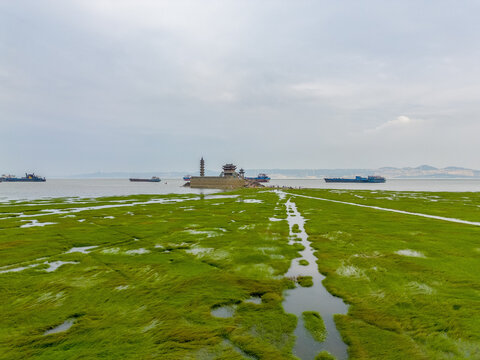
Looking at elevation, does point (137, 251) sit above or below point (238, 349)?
below

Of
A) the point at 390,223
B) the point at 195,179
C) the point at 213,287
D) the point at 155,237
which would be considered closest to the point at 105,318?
the point at 213,287

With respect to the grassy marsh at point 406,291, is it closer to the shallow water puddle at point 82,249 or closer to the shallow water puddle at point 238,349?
the shallow water puddle at point 238,349

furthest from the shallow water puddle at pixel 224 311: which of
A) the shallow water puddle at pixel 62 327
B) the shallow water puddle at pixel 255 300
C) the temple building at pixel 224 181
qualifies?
the temple building at pixel 224 181

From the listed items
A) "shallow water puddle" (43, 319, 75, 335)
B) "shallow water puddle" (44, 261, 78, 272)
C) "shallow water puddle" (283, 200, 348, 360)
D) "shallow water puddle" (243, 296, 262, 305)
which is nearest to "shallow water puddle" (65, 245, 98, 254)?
"shallow water puddle" (44, 261, 78, 272)

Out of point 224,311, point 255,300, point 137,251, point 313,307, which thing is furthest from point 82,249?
point 313,307

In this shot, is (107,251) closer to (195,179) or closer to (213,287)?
(213,287)

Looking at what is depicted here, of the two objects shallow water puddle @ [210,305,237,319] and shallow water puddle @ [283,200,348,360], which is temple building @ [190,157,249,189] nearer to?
shallow water puddle @ [283,200,348,360]

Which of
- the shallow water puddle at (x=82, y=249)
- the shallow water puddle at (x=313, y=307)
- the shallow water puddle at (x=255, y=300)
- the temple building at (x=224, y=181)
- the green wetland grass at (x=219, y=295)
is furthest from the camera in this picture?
the temple building at (x=224, y=181)

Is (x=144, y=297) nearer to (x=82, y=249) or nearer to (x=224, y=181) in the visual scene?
(x=82, y=249)
